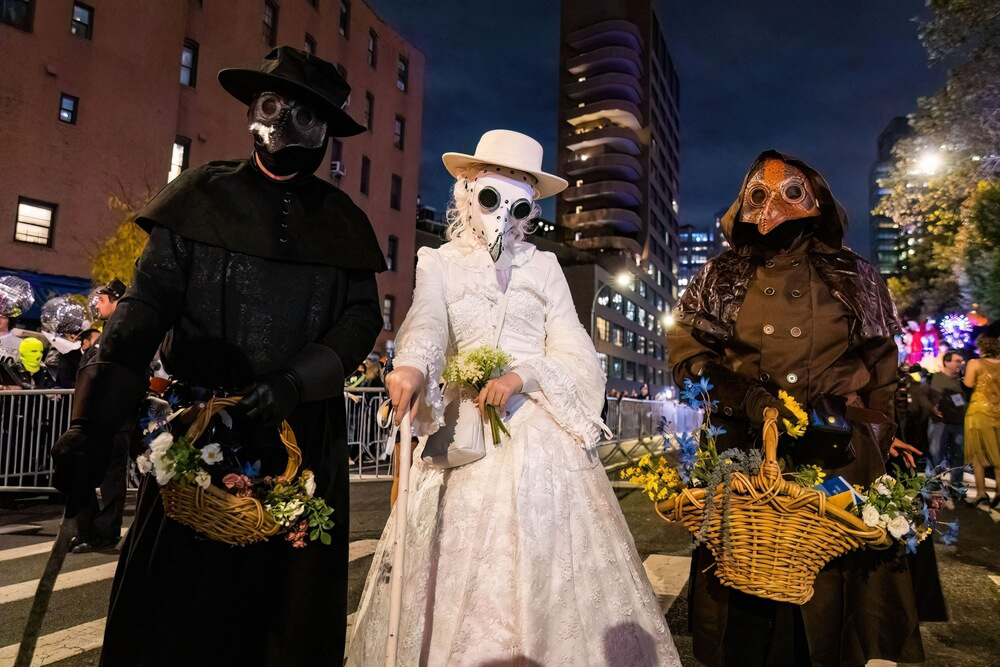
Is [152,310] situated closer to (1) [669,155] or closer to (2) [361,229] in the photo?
(2) [361,229]

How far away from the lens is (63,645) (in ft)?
12.4

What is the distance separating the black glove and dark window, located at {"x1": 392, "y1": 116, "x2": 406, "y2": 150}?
3154 cm

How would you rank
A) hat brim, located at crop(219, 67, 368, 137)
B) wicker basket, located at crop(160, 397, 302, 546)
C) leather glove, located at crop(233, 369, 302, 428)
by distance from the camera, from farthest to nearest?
hat brim, located at crop(219, 67, 368, 137), leather glove, located at crop(233, 369, 302, 428), wicker basket, located at crop(160, 397, 302, 546)

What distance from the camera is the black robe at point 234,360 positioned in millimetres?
2145

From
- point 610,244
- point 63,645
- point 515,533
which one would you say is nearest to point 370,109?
point 63,645

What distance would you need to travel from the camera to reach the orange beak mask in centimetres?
313

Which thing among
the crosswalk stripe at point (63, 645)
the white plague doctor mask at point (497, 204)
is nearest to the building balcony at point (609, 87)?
the white plague doctor mask at point (497, 204)

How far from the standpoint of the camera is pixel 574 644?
Result: 9.00 ft

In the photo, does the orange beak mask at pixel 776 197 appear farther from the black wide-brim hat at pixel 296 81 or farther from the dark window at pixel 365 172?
the dark window at pixel 365 172

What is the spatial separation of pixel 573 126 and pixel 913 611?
3222 inches

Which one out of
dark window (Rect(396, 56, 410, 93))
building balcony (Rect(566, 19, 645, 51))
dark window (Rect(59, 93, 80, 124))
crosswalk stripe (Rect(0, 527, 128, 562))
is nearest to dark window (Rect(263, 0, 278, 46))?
dark window (Rect(59, 93, 80, 124))

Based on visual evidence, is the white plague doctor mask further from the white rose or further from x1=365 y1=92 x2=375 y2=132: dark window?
x1=365 y1=92 x2=375 y2=132: dark window

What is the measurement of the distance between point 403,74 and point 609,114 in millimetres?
49029

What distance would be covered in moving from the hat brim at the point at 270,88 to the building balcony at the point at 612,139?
77246mm
